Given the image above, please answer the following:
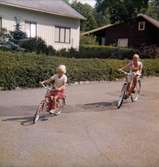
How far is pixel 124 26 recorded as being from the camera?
184 feet

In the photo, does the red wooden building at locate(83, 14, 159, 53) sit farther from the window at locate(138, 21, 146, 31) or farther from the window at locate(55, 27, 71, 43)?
the window at locate(55, 27, 71, 43)

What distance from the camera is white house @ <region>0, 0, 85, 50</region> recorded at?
32219 mm

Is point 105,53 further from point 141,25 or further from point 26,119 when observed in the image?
point 26,119

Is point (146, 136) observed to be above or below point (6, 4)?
below

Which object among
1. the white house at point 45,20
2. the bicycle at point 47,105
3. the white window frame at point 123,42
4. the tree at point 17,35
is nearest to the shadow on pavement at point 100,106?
the bicycle at point 47,105

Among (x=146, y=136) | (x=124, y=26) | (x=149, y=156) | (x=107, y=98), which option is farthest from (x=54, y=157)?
(x=124, y=26)

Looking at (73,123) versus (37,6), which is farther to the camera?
(37,6)

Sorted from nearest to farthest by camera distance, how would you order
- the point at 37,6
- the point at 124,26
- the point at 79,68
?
the point at 79,68 < the point at 37,6 < the point at 124,26

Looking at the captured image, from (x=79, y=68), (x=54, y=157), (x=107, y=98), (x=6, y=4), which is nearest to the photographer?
(x=54, y=157)

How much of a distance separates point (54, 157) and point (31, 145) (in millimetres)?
836

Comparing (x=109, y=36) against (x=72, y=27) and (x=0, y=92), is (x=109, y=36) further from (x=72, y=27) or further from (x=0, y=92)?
(x=0, y=92)

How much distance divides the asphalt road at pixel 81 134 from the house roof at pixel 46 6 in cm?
1785

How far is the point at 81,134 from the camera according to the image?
9.85 m

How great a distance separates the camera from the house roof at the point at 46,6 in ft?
106
